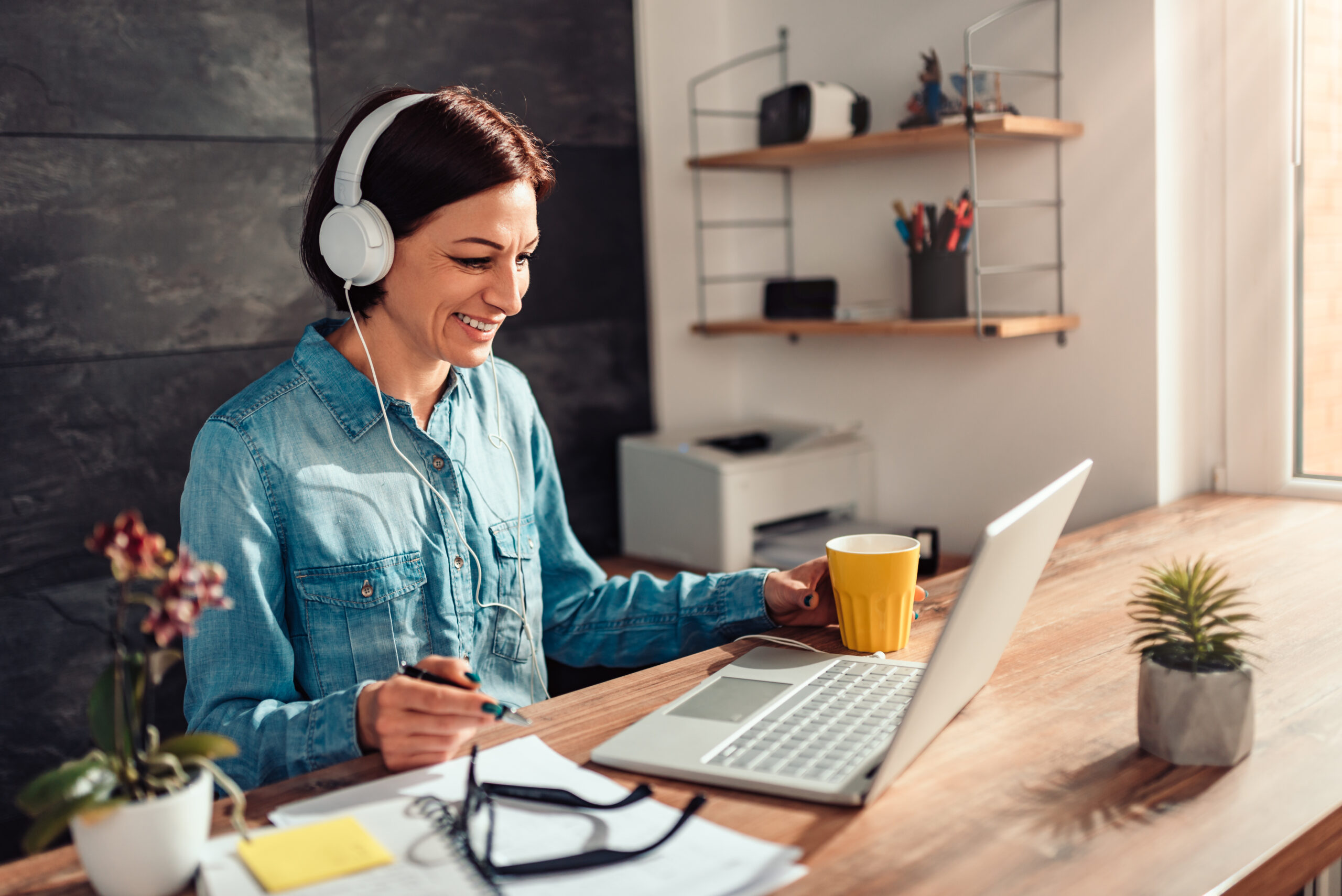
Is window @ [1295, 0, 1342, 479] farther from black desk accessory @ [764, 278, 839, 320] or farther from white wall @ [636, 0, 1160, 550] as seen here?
black desk accessory @ [764, 278, 839, 320]

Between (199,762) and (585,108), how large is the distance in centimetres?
186

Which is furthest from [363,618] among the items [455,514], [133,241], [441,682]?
[133,241]

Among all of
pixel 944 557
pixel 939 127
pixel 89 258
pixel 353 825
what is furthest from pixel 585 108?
pixel 353 825

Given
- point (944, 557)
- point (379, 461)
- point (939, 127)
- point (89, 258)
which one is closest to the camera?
point (379, 461)

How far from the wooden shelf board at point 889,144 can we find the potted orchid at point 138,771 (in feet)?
5.03

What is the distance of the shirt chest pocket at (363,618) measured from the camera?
1.12 m

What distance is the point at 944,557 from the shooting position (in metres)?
2.15

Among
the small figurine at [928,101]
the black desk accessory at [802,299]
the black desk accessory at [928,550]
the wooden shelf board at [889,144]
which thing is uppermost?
the small figurine at [928,101]

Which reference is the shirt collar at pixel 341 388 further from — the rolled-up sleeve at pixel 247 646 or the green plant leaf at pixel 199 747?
the green plant leaf at pixel 199 747

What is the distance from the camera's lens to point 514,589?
4.26 ft

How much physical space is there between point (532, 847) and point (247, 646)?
0.42 m

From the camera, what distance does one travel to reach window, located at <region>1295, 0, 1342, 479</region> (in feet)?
5.92

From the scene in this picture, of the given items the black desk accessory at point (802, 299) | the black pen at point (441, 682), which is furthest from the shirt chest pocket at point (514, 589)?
the black desk accessory at point (802, 299)

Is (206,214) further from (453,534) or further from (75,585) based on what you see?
(453,534)
